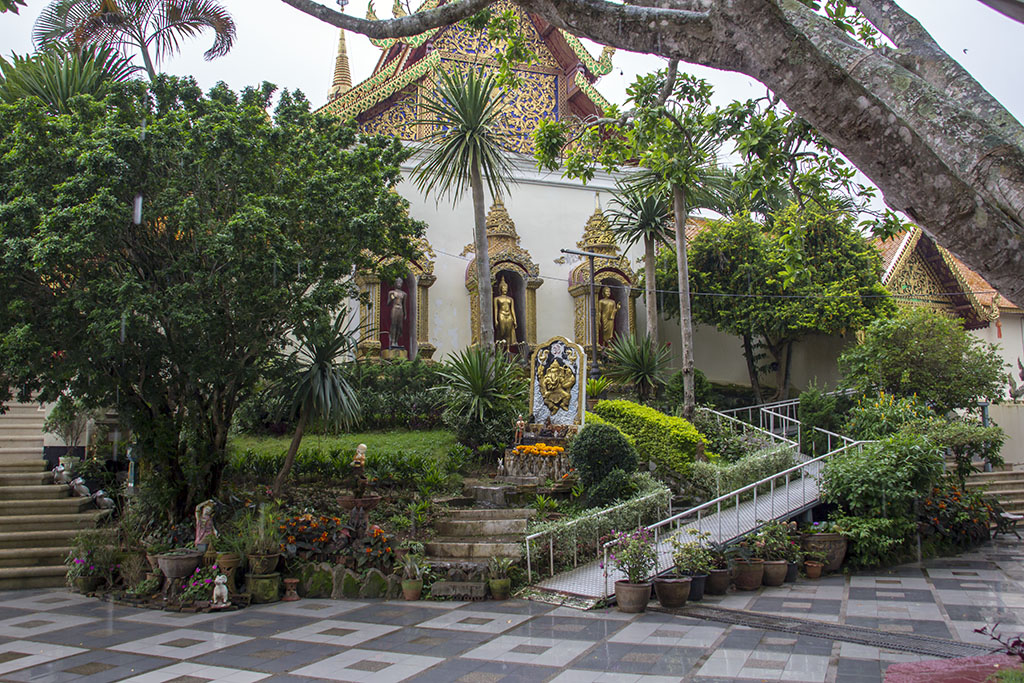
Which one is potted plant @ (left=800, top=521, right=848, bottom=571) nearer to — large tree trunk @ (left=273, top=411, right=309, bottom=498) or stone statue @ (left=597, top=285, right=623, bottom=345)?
large tree trunk @ (left=273, top=411, right=309, bottom=498)

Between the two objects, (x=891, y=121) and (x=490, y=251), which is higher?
(x=490, y=251)

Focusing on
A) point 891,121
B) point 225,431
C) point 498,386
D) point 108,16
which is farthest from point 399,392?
point 891,121

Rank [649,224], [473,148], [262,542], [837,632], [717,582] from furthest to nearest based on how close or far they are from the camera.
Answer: [649,224], [473,148], [262,542], [717,582], [837,632]

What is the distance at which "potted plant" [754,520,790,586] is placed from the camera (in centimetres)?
989

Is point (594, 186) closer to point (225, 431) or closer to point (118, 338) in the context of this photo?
point (225, 431)

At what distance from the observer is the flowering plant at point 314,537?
→ 9961 millimetres

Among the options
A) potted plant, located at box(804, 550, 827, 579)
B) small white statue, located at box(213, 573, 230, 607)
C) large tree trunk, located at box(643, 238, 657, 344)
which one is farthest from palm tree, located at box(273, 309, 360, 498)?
large tree trunk, located at box(643, 238, 657, 344)

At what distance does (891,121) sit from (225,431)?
31.6ft

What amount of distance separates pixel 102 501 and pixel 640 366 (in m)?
11.3

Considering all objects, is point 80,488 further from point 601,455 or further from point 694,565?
point 694,565

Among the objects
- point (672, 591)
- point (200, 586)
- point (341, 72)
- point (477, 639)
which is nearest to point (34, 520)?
point (200, 586)

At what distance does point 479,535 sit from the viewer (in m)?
10.9

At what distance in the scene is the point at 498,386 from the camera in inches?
606

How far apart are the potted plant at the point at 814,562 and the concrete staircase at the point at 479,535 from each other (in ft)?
12.2
